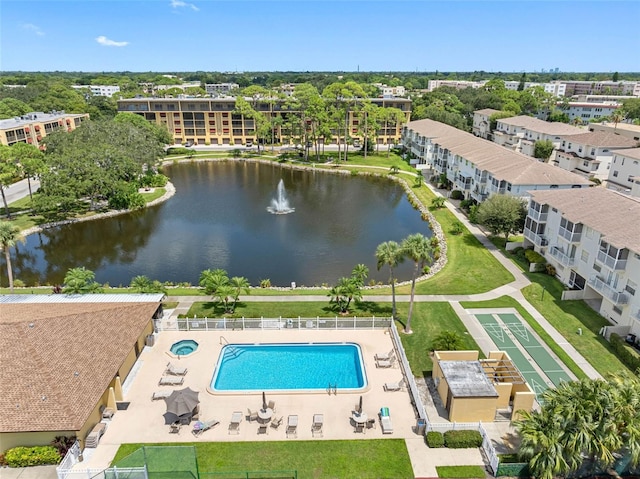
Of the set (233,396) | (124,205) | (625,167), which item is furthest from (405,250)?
(625,167)

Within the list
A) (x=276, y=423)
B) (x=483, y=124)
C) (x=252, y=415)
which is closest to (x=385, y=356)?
(x=276, y=423)

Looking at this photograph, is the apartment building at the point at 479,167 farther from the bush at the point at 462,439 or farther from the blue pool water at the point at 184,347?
the blue pool water at the point at 184,347

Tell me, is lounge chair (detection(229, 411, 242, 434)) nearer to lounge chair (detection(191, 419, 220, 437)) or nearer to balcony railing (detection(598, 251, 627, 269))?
lounge chair (detection(191, 419, 220, 437))

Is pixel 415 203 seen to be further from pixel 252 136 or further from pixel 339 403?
pixel 252 136

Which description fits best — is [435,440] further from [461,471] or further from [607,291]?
[607,291]

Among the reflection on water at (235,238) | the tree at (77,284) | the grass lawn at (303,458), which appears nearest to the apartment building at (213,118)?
the reflection on water at (235,238)
